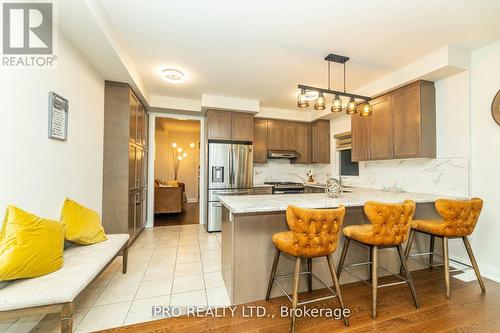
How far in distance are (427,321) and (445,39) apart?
9.40 ft

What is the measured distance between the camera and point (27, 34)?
5.65 feet

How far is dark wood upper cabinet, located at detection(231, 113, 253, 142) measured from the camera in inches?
178

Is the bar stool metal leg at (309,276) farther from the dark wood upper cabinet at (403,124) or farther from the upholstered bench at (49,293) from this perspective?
the dark wood upper cabinet at (403,124)

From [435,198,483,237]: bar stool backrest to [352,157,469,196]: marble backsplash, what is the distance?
744mm

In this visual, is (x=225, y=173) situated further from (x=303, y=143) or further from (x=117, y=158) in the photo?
(x=303, y=143)

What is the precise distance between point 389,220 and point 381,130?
6.69 ft

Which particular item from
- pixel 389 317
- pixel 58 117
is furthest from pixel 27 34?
pixel 389 317

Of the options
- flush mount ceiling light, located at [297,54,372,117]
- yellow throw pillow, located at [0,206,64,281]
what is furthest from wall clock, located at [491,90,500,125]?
yellow throw pillow, located at [0,206,64,281]

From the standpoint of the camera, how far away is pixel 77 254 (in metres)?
1.84

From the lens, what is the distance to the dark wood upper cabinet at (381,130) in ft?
10.8

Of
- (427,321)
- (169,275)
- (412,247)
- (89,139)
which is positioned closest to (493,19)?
(412,247)

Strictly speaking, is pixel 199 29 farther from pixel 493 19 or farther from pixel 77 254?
pixel 493 19

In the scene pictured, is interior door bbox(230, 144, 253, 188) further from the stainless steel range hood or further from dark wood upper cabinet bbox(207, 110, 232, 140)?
the stainless steel range hood

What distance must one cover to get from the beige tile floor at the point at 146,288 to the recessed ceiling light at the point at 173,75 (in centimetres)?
268
